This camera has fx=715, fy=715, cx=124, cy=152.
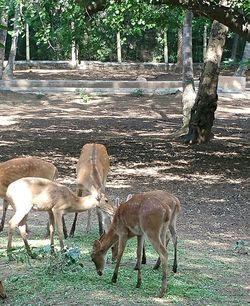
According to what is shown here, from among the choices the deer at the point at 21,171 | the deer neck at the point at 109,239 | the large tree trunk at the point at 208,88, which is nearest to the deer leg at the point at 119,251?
the deer neck at the point at 109,239

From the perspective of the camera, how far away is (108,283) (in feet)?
18.9

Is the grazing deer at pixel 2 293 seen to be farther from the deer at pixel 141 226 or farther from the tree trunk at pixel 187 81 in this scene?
the tree trunk at pixel 187 81

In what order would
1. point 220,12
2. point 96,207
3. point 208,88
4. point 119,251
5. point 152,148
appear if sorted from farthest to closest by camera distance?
point 152,148 → point 208,88 → point 220,12 → point 96,207 → point 119,251

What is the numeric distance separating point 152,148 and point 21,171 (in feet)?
26.4

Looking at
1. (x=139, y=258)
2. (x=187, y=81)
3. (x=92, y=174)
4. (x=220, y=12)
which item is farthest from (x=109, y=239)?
(x=187, y=81)

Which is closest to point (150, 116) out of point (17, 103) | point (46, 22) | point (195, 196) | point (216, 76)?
point (17, 103)

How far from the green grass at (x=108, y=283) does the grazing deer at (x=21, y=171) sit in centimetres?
121

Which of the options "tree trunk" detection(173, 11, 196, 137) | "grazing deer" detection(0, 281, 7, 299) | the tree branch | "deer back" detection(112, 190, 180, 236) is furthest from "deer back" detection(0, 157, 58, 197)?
"tree trunk" detection(173, 11, 196, 137)

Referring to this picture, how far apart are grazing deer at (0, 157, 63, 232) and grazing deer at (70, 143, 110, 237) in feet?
1.16

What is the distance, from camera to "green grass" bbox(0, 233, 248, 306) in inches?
208

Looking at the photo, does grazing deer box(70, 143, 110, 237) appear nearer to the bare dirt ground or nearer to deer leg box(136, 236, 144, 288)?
the bare dirt ground

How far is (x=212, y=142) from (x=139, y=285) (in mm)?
10975

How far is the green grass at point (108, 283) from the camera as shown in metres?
5.29

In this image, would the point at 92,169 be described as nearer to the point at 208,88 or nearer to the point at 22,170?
the point at 22,170
